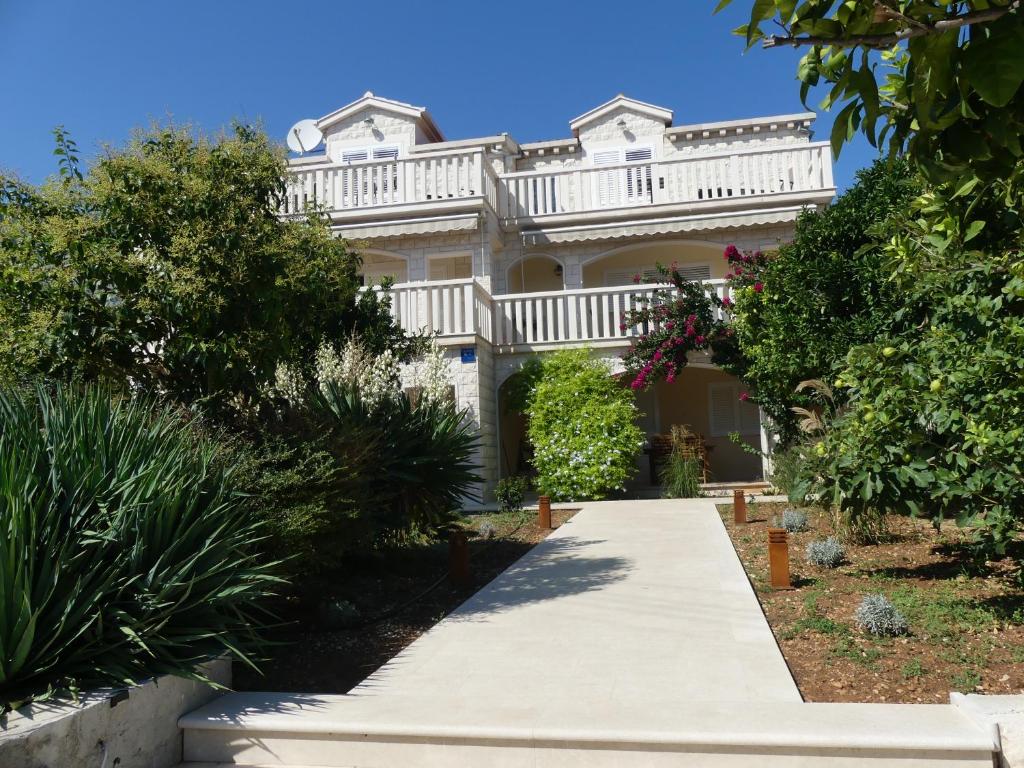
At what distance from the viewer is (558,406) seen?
48.9ft

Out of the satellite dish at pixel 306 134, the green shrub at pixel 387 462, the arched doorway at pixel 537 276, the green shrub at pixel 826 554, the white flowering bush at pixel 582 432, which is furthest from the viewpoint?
the satellite dish at pixel 306 134

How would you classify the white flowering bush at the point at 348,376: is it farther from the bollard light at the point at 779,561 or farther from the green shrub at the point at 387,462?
the bollard light at the point at 779,561

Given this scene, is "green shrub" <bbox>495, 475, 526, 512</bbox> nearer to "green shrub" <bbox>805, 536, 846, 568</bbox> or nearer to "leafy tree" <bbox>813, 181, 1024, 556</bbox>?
"green shrub" <bbox>805, 536, 846, 568</bbox>

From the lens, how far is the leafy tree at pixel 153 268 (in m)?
6.20

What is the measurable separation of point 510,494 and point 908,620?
896cm

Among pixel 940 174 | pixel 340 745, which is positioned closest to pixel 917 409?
pixel 940 174

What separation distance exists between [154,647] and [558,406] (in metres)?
11.1

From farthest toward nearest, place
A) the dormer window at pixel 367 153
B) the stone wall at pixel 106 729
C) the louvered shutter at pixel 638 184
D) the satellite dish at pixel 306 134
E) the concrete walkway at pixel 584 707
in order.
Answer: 1. the satellite dish at pixel 306 134
2. the dormer window at pixel 367 153
3. the louvered shutter at pixel 638 184
4. the concrete walkway at pixel 584 707
5. the stone wall at pixel 106 729

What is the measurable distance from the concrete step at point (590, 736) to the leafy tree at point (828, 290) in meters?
6.94

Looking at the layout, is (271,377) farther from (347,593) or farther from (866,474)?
(866,474)

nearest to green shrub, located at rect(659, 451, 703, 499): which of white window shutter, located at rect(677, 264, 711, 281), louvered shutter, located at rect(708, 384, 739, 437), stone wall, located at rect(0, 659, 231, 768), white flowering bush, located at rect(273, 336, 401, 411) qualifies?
louvered shutter, located at rect(708, 384, 739, 437)

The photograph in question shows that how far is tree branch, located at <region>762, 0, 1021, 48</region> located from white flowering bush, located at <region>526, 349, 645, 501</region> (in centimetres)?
1238

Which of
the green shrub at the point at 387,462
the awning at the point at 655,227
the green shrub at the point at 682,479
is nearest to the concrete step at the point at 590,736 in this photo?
the green shrub at the point at 387,462

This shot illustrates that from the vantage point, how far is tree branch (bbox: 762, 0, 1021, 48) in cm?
216
